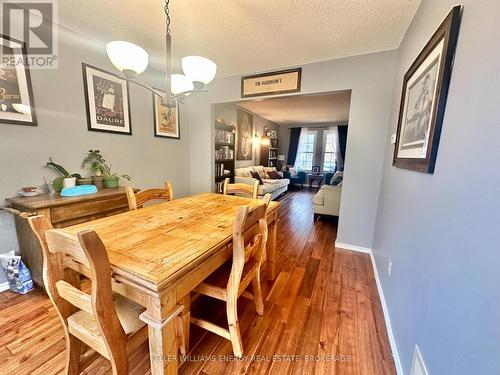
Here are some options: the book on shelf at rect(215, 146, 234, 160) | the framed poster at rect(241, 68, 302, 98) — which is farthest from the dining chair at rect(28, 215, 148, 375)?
the book on shelf at rect(215, 146, 234, 160)

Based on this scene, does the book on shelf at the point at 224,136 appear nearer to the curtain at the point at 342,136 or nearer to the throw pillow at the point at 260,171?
the throw pillow at the point at 260,171

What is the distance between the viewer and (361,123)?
8.10 ft

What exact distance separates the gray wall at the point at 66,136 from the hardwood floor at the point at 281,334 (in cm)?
83

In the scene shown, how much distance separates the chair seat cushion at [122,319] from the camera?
89 cm

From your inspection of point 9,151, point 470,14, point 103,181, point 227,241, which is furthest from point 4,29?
point 470,14

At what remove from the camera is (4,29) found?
160 centimetres

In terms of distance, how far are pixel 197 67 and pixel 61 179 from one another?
163 cm

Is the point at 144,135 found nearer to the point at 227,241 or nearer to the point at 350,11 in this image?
the point at 227,241

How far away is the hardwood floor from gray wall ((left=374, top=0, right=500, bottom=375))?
30 centimetres

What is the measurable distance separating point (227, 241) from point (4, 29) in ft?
8.08

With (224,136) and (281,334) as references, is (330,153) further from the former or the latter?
(281,334)

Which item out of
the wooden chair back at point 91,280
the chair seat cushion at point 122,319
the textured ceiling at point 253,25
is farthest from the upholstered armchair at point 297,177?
the wooden chair back at point 91,280

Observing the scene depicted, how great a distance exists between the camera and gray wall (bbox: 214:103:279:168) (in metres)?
4.67

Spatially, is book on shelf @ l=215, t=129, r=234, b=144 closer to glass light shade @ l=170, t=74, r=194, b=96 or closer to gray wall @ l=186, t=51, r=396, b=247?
gray wall @ l=186, t=51, r=396, b=247
